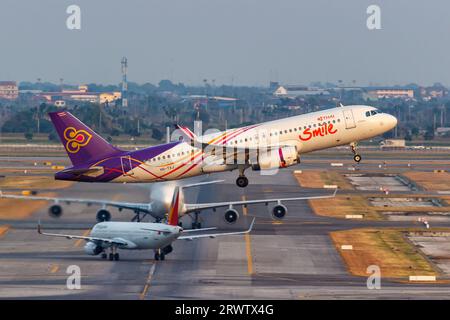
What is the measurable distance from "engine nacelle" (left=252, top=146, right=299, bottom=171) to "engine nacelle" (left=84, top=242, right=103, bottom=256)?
1627 cm

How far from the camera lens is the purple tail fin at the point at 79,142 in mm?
93812

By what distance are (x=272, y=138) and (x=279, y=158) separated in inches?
89.7

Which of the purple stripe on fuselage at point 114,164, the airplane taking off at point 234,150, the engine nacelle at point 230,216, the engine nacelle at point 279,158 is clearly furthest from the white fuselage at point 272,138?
the engine nacelle at point 230,216

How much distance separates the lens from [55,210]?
104875mm

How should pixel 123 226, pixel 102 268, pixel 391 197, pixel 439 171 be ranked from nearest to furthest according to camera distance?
pixel 102 268 < pixel 123 226 < pixel 391 197 < pixel 439 171

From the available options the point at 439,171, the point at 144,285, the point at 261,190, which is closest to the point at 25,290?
the point at 144,285

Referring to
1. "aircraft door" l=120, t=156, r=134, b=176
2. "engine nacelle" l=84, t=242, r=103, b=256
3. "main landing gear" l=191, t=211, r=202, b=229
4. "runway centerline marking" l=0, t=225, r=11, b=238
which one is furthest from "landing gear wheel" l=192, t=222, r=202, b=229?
"runway centerline marking" l=0, t=225, r=11, b=238

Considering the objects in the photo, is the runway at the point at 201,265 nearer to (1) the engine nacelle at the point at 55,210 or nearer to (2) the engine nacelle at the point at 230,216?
(2) the engine nacelle at the point at 230,216

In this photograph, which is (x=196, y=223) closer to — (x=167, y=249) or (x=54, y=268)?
(x=167, y=249)

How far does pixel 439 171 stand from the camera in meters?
194

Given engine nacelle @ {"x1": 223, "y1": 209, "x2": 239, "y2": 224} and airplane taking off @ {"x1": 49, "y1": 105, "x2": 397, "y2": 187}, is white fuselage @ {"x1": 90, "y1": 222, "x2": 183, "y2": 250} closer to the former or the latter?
airplane taking off @ {"x1": 49, "y1": 105, "x2": 397, "y2": 187}

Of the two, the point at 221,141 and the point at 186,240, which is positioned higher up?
the point at 221,141

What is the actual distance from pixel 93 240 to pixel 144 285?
14.6 m

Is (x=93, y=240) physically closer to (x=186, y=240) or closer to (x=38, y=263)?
(x=38, y=263)
